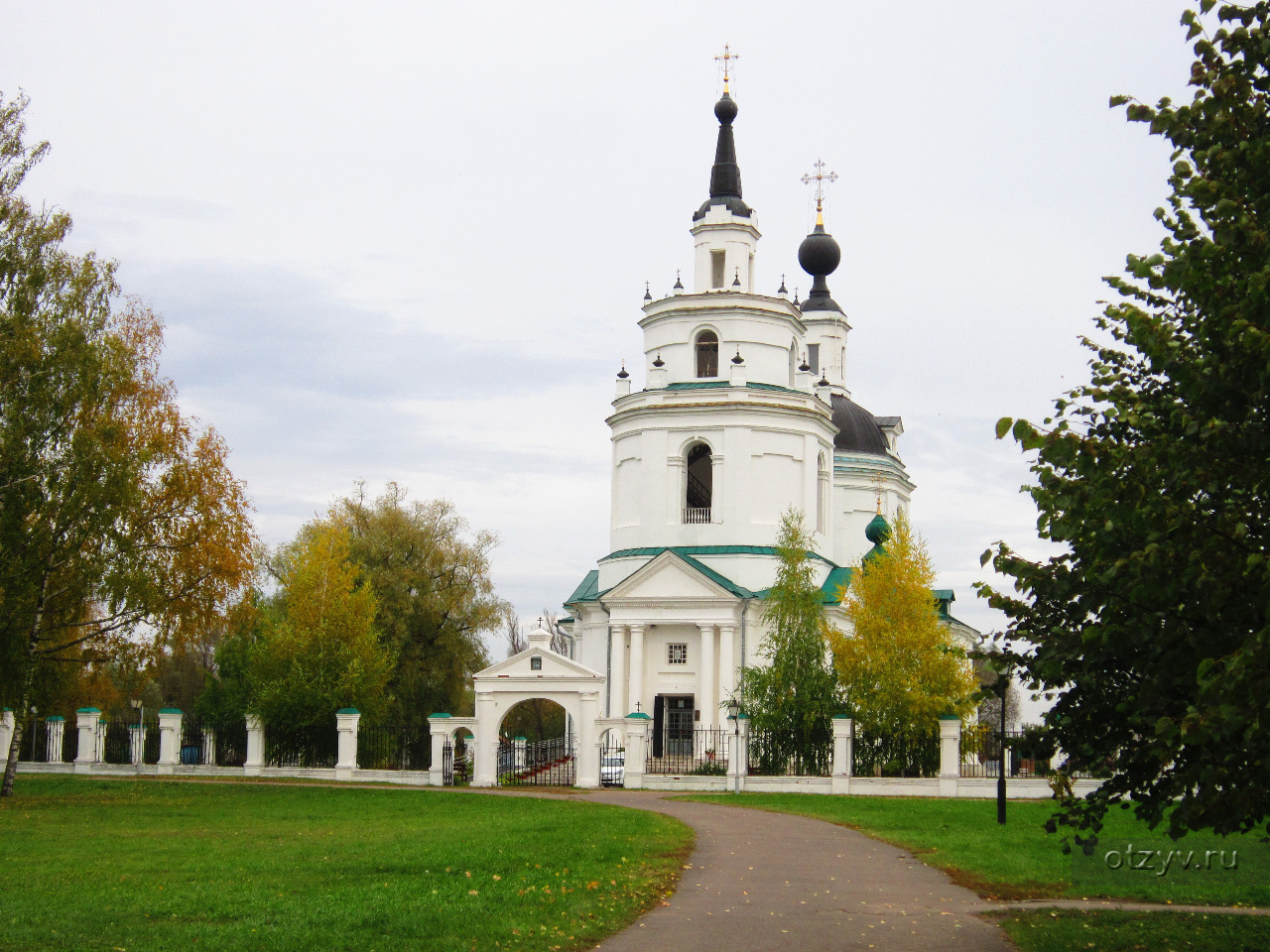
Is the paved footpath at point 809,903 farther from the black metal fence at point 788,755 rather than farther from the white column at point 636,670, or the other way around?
the white column at point 636,670

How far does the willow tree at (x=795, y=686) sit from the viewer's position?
1213 inches

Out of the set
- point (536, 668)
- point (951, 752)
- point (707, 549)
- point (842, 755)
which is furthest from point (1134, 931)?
point (707, 549)

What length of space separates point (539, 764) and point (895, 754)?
385 inches

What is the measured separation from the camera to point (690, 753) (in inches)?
1457

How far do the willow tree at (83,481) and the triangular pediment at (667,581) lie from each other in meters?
14.3

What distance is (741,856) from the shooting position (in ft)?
53.2

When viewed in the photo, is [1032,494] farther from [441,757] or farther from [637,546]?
[637,546]

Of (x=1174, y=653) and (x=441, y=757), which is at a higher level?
(x=1174, y=653)

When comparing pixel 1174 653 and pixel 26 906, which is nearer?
pixel 1174 653

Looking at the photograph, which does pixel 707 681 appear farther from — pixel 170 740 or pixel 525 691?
pixel 170 740

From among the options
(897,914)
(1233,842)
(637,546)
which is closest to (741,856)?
(897,914)

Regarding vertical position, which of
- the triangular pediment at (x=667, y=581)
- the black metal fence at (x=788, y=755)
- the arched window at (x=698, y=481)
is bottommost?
the black metal fence at (x=788, y=755)

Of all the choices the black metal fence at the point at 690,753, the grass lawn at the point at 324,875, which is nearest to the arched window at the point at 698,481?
the black metal fence at the point at 690,753

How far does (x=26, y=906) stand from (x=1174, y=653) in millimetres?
8740
